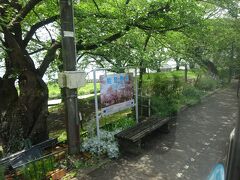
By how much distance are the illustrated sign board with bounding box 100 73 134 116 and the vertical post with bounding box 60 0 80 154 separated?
0.92 metres

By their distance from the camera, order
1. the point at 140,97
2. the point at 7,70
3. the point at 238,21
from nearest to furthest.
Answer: the point at 7,70 → the point at 140,97 → the point at 238,21

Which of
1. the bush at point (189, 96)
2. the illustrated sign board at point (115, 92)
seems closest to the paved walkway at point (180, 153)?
the illustrated sign board at point (115, 92)

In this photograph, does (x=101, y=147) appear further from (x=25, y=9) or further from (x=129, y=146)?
(x=25, y=9)

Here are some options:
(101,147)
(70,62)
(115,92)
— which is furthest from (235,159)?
(115,92)

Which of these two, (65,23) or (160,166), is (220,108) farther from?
(65,23)

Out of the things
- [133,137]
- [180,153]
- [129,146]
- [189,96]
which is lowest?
[180,153]

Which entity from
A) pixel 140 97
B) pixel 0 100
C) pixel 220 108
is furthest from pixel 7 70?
pixel 220 108

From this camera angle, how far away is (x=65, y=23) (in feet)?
15.1

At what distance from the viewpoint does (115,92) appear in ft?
19.9

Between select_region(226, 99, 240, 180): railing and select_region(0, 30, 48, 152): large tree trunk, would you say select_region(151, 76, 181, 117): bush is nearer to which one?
select_region(0, 30, 48, 152): large tree trunk

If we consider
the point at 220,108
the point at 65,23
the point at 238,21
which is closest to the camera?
the point at 65,23

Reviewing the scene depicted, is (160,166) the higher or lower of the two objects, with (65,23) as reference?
lower

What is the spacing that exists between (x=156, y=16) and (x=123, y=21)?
3.06 ft

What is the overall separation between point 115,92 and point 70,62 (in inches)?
67.7
